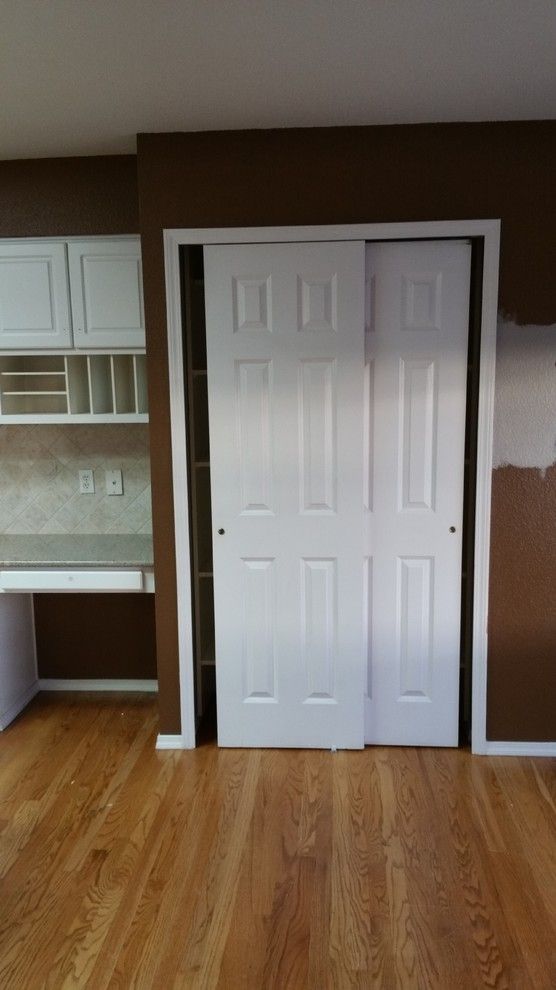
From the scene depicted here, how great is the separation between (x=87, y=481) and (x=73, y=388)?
20.3 inches

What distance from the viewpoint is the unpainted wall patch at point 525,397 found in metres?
2.71

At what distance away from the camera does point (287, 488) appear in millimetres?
2852

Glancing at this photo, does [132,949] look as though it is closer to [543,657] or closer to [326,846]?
[326,846]

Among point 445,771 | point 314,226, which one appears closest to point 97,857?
point 445,771

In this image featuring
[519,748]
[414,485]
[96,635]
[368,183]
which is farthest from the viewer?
[96,635]

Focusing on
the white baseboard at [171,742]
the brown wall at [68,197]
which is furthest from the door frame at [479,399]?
the brown wall at [68,197]

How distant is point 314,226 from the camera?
2.68 m

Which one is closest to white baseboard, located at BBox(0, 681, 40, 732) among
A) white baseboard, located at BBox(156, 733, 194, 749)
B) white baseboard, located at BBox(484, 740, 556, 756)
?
white baseboard, located at BBox(156, 733, 194, 749)

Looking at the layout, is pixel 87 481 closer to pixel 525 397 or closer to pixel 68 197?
pixel 68 197

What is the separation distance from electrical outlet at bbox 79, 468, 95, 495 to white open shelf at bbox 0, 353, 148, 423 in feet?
1.11

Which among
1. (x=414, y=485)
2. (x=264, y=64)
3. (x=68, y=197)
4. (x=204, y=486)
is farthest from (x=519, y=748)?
(x=68, y=197)

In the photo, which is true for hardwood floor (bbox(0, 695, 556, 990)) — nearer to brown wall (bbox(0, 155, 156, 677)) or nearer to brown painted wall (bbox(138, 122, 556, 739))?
brown painted wall (bbox(138, 122, 556, 739))

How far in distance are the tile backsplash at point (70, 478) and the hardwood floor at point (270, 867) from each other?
994 millimetres

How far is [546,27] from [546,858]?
2521mm
